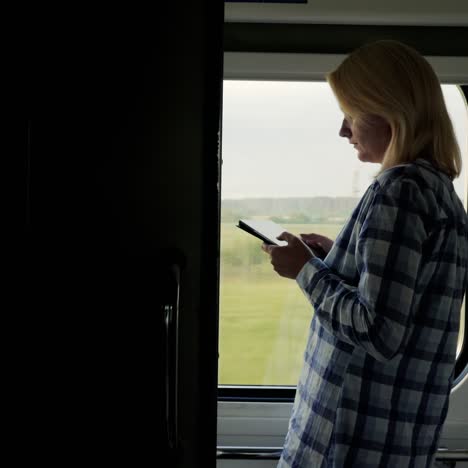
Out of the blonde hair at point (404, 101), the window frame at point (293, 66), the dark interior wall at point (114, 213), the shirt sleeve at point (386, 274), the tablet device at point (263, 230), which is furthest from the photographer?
the window frame at point (293, 66)

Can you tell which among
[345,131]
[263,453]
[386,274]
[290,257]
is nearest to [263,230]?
[290,257]

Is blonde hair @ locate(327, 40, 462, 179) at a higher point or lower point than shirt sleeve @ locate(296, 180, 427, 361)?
higher

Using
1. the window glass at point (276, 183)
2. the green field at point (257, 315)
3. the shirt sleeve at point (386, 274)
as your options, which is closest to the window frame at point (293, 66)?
the window glass at point (276, 183)

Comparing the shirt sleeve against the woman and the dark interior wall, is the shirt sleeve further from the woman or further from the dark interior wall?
the dark interior wall

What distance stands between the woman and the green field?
87 cm

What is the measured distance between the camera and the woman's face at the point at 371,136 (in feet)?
4.58

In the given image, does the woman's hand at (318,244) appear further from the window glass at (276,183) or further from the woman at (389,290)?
the window glass at (276,183)

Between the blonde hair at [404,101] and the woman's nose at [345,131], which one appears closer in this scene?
the blonde hair at [404,101]

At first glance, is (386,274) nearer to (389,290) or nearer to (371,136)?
(389,290)

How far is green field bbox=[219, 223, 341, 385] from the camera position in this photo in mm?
2281

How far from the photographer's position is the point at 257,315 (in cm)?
230

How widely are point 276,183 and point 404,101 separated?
36.6 inches

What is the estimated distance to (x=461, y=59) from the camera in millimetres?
2072

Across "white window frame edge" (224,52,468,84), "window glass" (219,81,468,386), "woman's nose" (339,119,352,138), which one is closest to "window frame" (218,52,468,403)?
"white window frame edge" (224,52,468,84)
